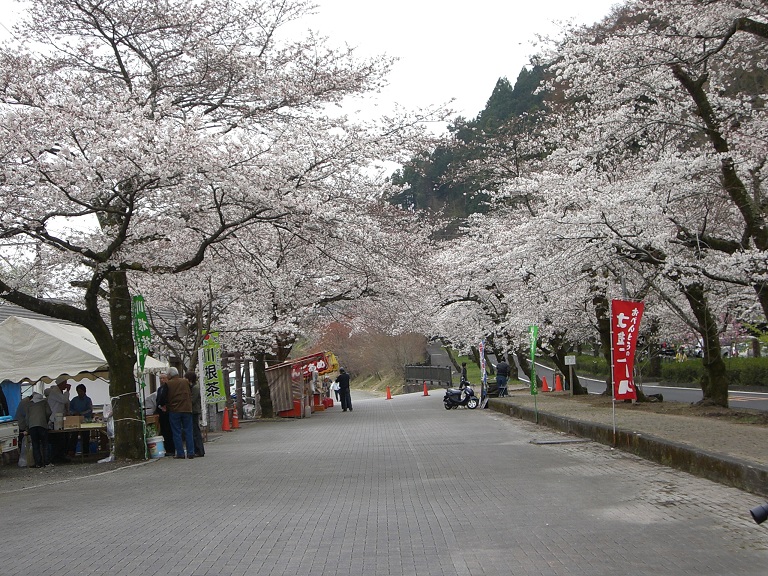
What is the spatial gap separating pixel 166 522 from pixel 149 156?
235 inches

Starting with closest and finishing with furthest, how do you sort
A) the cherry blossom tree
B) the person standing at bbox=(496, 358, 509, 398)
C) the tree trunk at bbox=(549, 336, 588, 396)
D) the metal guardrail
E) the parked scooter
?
1. the cherry blossom tree
2. the parked scooter
3. the tree trunk at bbox=(549, 336, 588, 396)
4. the person standing at bbox=(496, 358, 509, 398)
5. the metal guardrail

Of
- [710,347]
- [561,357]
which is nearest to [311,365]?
[561,357]

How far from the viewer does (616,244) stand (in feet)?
59.3

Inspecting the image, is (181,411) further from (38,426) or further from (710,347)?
(710,347)

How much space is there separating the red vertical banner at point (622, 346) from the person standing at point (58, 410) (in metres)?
10.7

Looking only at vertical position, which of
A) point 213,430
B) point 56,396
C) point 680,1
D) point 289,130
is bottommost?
point 213,430

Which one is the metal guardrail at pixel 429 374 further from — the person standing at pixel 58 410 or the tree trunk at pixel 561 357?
the person standing at pixel 58 410

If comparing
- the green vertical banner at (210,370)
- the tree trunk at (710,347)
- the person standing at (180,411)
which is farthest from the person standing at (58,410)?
the tree trunk at (710,347)

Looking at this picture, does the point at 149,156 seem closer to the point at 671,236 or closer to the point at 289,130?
the point at 289,130

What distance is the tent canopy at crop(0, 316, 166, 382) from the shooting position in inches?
614

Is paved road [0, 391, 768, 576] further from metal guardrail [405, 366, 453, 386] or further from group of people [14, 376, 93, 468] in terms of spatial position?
metal guardrail [405, 366, 453, 386]

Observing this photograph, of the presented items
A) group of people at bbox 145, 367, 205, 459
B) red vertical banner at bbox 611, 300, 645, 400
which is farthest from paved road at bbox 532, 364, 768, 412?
group of people at bbox 145, 367, 205, 459

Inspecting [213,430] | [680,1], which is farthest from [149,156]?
[213,430]

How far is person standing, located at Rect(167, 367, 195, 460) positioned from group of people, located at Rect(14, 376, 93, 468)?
2.48 meters
